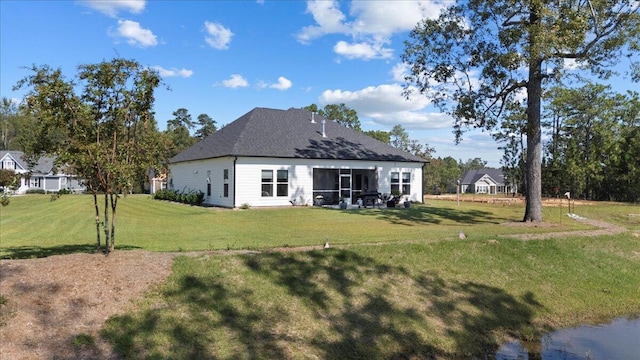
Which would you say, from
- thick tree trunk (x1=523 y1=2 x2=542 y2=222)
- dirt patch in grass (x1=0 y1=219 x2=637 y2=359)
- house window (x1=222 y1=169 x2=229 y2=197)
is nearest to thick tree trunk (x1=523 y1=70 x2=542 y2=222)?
thick tree trunk (x1=523 y1=2 x2=542 y2=222)

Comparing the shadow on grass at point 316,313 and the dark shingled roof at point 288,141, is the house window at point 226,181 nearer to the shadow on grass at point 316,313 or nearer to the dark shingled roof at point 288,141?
the dark shingled roof at point 288,141

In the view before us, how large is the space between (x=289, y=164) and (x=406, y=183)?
889 centimetres

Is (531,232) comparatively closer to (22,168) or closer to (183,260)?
(183,260)

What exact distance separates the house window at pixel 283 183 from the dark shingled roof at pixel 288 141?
102 centimetres

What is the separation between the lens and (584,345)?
7.71 m

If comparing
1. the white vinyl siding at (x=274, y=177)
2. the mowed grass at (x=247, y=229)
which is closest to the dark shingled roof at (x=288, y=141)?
the white vinyl siding at (x=274, y=177)

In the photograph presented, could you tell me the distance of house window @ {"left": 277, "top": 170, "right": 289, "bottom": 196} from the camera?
995 inches

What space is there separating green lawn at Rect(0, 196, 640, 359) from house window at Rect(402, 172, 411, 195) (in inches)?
625

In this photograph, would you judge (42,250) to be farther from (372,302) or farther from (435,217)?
(435,217)

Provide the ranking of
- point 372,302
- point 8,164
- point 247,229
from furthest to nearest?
point 8,164 < point 247,229 < point 372,302

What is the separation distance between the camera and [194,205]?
2745 cm

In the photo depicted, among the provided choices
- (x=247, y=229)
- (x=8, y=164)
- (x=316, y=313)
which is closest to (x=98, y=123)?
(x=316, y=313)

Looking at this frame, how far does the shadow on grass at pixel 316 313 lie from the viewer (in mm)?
6148

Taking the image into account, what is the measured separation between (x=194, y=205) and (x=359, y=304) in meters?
21.3
